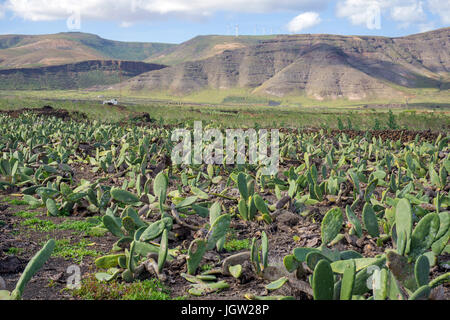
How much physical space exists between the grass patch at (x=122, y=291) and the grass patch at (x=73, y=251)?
801 millimetres

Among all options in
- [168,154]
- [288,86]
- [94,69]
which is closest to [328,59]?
[288,86]

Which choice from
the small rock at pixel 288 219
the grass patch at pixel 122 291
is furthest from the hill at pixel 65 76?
the grass patch at pixel 122 291

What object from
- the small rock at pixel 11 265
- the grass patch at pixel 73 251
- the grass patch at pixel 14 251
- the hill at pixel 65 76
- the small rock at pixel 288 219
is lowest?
the grass patch at pixel 73 251

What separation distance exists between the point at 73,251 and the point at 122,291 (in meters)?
1.30

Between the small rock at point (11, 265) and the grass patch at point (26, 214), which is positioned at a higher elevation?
the small rock at point (11, 265)

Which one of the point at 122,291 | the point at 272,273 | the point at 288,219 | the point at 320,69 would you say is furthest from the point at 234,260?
the point at 320,69

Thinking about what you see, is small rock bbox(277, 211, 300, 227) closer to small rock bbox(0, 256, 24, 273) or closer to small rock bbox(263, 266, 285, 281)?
small rock bbox(263, 266, 285, 281)

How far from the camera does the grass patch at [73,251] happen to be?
418 cm

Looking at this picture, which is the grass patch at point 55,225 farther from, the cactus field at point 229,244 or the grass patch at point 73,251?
the grass patch at point 73,251

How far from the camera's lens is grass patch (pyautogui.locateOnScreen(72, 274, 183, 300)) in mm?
3160

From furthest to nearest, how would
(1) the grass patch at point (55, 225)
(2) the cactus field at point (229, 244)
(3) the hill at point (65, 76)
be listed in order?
(3) the hill at point (65, 76)
(1) the grass patch at point (55, 225)
(2) the cactus field at point (229, 244)

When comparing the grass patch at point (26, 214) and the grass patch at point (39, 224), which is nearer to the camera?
the grass patch at point (39, 224)

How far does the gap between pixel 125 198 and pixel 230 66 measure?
153482mm

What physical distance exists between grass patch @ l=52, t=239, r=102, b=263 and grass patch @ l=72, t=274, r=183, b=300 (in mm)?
801
